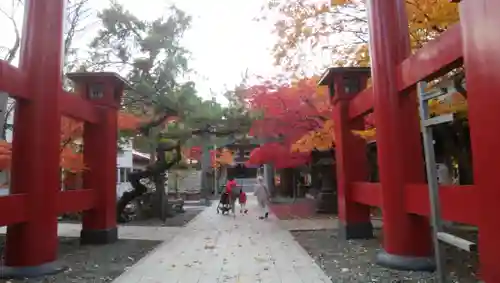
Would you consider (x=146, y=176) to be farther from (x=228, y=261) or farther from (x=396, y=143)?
(x=396, y=143)

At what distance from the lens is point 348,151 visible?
10125mm

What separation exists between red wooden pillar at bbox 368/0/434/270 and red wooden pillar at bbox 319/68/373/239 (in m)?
2.63

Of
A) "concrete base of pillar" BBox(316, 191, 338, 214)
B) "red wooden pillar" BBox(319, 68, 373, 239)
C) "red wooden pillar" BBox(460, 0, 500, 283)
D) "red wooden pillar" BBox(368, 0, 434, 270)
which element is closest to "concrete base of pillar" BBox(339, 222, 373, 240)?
"red wooden pillar" BBox(319, 68, 373, 239)

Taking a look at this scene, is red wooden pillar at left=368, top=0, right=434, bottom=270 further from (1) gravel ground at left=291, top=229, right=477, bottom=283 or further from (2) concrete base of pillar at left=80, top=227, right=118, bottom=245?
(2) concrete base of pillar at left=80, top=227, right=118, bottom=245

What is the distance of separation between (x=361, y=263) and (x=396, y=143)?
2.16 metres

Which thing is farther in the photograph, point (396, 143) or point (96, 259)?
point (96, 259)

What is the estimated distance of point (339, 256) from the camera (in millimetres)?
7793

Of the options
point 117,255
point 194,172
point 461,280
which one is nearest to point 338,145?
point 461,280

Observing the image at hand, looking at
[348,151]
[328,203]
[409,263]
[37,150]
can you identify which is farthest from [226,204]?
[409,263]

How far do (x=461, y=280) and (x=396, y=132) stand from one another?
7.94 feet

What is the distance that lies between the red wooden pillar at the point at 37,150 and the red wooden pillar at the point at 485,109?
6.13 meters

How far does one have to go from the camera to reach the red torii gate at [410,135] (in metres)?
3.70

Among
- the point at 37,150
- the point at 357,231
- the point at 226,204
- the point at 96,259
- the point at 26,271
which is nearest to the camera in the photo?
the point at 26,271

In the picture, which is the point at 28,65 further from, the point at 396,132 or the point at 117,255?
the point at 396,132
